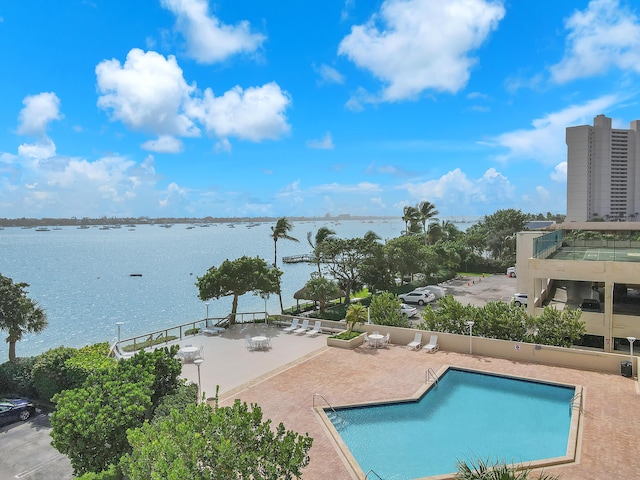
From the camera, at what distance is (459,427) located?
12.2m

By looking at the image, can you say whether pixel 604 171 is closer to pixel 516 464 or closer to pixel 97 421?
pixel 516 464

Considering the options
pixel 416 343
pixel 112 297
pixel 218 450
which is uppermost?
pixel 218 450

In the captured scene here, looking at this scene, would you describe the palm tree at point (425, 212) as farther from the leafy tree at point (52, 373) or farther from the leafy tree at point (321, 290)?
the leafy tree at point (52, 373)

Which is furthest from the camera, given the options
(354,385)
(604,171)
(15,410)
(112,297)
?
(604,171)

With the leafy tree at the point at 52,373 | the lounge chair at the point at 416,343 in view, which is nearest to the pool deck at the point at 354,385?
the lounge chair at the point at 416,343

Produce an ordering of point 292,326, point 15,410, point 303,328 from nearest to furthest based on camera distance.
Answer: point 15,410 → point 303,328 → point 292,326

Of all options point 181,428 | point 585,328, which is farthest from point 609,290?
point 181,428

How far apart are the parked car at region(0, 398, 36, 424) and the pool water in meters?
11.9

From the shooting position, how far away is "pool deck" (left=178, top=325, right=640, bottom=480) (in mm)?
9844

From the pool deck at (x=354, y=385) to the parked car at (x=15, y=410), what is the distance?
5967 millimetres

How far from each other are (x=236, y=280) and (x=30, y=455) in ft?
41.8

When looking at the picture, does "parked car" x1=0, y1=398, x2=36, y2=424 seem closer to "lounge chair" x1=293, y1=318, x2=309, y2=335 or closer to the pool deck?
the pool deck

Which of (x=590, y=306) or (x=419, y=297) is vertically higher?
(x=590, y=306)

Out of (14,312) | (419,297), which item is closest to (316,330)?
(419,297)
